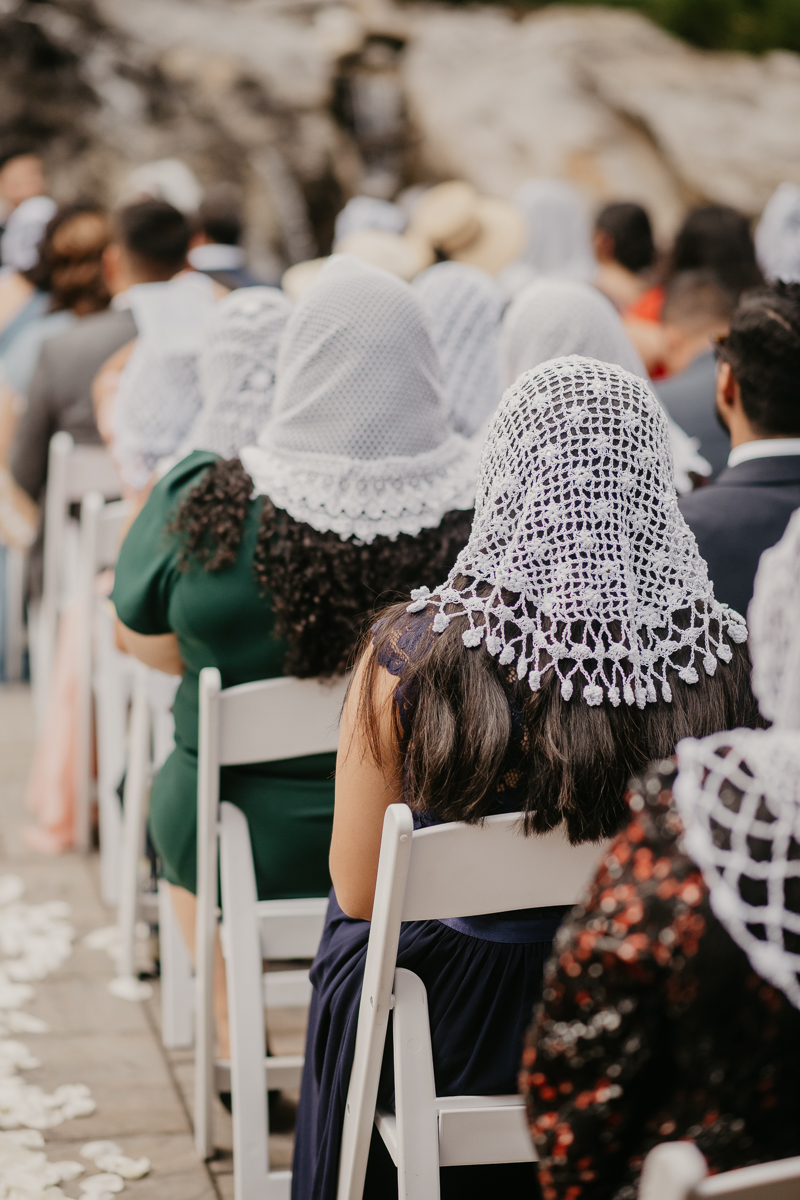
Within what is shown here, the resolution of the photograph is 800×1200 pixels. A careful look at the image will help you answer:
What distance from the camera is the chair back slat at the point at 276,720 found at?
2055mm

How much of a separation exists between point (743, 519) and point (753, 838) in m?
1.46

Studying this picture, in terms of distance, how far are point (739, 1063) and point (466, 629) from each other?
655 mm

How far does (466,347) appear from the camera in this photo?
3.16m

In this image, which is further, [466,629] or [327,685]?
[327,685]

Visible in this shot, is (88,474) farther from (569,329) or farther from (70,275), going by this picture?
(569,329)

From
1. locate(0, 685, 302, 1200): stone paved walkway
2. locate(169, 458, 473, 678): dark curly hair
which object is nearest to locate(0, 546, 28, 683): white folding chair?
locate(0, 685, 302, 1200): stone paved walkway

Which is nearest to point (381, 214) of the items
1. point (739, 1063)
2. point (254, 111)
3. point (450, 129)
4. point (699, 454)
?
point (699, 454)

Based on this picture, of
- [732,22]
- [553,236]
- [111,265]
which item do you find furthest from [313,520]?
[732,22]

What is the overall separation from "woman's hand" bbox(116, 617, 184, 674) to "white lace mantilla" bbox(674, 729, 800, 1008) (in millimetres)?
1572

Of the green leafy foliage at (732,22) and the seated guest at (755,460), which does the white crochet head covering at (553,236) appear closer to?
the green leafy foliage at (732,22)

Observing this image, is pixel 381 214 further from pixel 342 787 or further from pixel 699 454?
pixel 342 787

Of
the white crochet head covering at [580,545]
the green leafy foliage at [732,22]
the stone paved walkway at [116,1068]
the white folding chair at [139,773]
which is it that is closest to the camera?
the white crochet head covering at [580,545]

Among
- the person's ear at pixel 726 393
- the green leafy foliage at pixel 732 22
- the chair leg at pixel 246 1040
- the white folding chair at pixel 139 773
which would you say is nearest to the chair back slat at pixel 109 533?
the white folding chair at pixel 139 773

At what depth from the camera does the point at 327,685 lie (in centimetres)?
209
